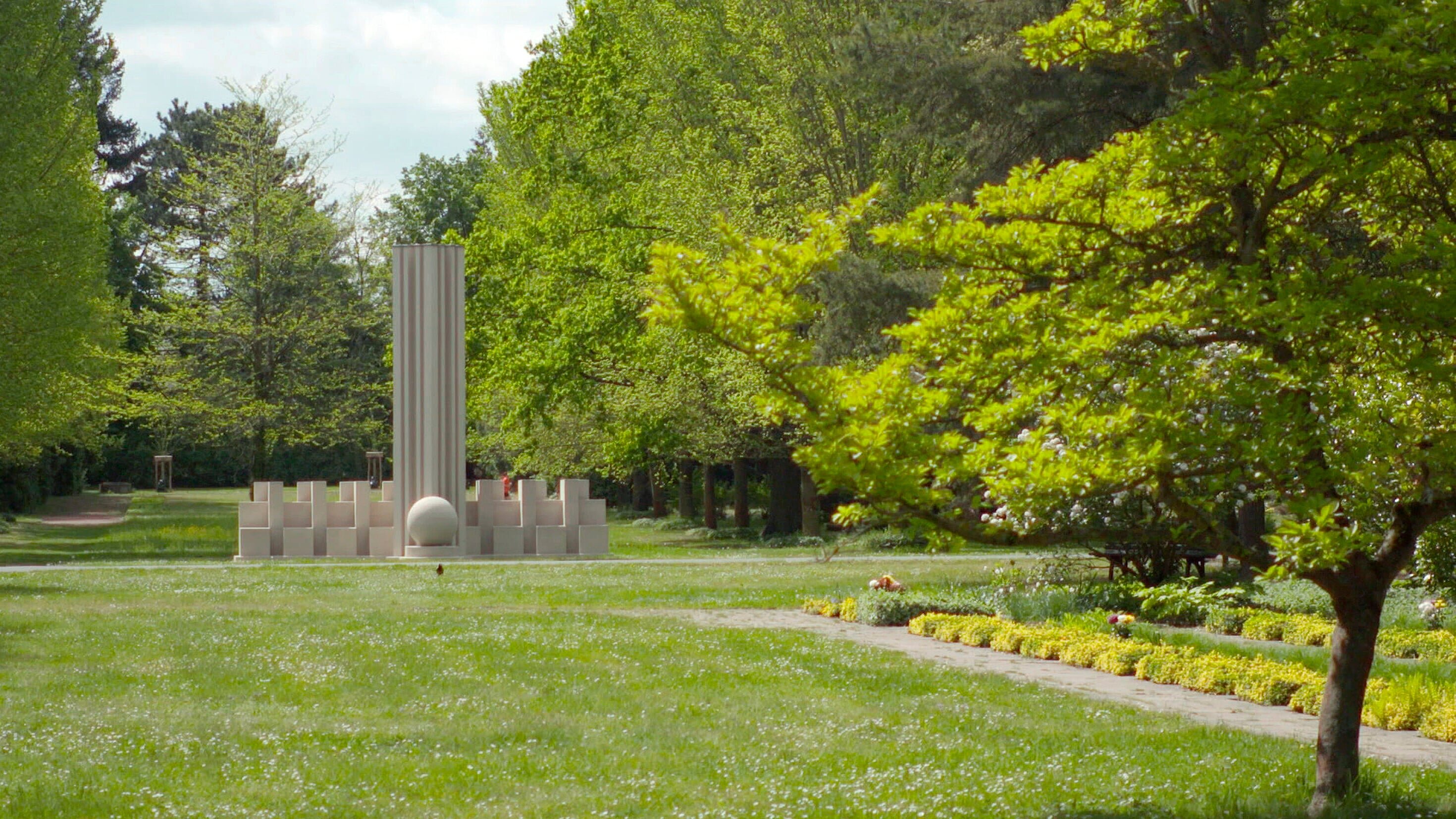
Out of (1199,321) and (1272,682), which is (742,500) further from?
(1199,321)

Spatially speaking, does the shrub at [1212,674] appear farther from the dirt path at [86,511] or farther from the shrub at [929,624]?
the dirt path at [86,511]

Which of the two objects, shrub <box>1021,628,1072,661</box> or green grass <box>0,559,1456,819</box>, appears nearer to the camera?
green grass <box>0,559,1456,819</box>

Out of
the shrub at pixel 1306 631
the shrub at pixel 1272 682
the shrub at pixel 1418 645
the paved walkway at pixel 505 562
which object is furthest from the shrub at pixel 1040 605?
the paved walkway at pixel 505 562

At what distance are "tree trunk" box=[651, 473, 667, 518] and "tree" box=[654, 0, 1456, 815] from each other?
4306 cm

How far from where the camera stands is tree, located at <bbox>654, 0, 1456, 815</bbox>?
6516 mm

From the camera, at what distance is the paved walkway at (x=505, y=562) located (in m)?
26.3

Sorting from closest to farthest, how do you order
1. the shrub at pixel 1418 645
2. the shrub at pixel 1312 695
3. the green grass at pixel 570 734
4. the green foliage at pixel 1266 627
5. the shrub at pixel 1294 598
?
1. the green grass at pixel 570 734
2. the shrub at pixel 1312 695
3. the shrub at pixel 1418 645
4. the green foliage at pixel 1266 627
5. the shrub at pixel 1294 598

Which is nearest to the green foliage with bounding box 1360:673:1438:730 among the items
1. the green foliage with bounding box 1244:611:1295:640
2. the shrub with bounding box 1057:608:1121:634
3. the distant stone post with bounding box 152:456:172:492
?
the shrub with bounding box 1057:608:1121:634

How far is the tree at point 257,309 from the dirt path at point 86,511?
684 centimetres

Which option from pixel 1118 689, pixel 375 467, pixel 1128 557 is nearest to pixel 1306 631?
pixel 1118 689

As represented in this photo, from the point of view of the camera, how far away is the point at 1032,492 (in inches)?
258

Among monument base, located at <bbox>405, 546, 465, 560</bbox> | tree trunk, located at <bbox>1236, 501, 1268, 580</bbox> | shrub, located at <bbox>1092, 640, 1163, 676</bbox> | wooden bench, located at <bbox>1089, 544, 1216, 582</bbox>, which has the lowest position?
shrub, located at <bbox>1092, 640, 1163, 676</bbox>

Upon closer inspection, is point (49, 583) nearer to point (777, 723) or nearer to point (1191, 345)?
point (777, 723)

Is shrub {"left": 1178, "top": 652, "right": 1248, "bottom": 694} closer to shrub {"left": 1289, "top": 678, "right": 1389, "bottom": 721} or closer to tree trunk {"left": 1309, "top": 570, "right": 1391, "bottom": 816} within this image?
shrub {"left": 1289, "top": 678, "right": 1389, "bottom": 721}
